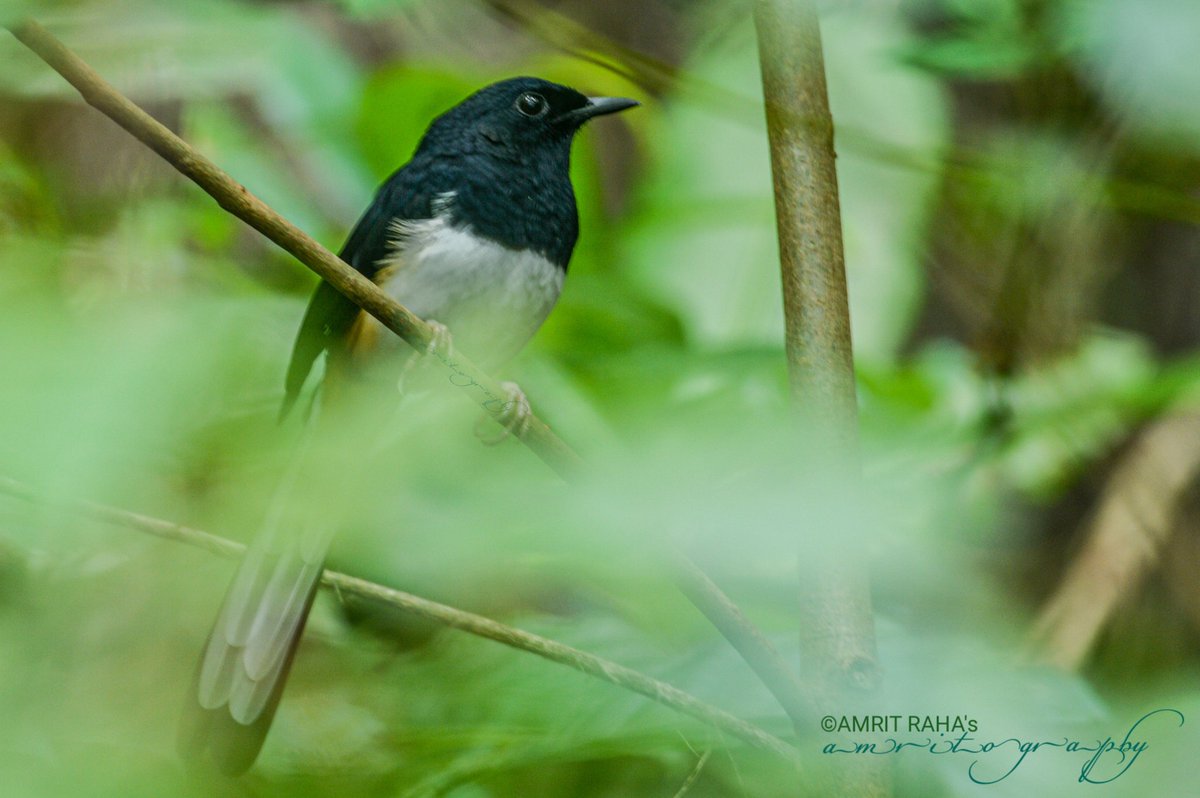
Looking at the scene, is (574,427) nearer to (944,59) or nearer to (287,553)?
(287,553)

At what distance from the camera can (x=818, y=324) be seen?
129 cm

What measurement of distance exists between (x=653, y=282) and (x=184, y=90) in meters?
1.21

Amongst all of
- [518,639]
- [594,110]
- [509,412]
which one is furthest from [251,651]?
[594,110]

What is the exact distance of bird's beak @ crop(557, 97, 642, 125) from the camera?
242cm

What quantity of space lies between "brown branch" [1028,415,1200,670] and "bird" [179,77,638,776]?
1.83 m

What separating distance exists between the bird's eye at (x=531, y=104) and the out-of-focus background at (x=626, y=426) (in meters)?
0.19

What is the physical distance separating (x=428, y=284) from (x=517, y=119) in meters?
0.46

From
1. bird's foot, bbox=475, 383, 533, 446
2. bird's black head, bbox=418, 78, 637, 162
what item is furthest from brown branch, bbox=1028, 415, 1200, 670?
bird's black head, bbox=418, 78, 637, 162

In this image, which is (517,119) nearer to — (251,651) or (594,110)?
(594,110)

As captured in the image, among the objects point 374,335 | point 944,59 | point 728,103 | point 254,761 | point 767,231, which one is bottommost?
point 254,761

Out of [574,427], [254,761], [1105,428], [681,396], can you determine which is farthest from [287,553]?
[1105,428]

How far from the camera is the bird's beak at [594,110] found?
7.94 feet

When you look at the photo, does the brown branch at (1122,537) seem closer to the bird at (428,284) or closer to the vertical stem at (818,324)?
the bird at (428,284)

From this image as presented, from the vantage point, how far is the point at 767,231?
2938mm
